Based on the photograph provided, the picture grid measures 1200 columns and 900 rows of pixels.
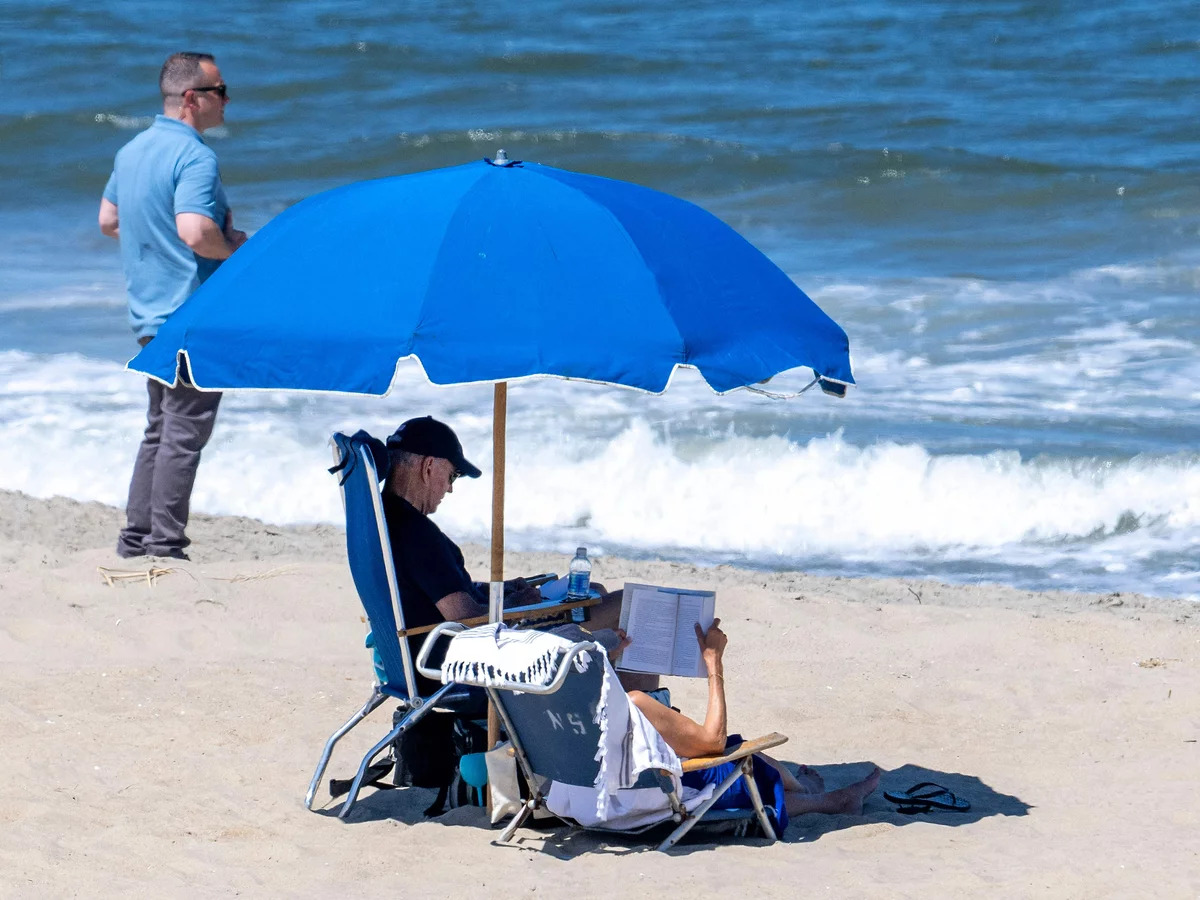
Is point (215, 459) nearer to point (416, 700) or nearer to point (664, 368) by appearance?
point (416, 700)

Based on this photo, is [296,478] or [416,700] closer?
[416,700]

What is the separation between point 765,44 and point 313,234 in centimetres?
1970

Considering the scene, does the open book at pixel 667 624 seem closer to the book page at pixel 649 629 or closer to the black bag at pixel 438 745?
the book page at pixel 649 629

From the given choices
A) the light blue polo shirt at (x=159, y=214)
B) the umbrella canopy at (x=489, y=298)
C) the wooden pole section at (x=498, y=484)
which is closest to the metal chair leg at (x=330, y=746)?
the wooden pole section at (x=498, y=484)

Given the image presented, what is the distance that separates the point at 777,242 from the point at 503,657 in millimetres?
12605

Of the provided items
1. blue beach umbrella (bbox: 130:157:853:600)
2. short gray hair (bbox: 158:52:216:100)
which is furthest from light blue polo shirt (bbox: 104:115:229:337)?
blue beach umbrella (bbox: 130:157:853:600)

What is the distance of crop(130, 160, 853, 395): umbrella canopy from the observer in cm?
335

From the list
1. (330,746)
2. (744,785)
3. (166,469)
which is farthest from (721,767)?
(166,469)

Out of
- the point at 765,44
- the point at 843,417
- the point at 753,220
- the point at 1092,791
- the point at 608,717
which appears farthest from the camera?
the point at 765,44

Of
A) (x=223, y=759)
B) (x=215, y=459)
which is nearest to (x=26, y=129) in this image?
(x=215, y=459)

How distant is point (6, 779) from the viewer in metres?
4.34

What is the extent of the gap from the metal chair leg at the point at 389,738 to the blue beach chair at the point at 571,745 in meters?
0.09

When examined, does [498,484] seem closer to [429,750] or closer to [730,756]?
[429,750]

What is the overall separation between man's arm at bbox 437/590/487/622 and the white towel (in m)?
0.21
